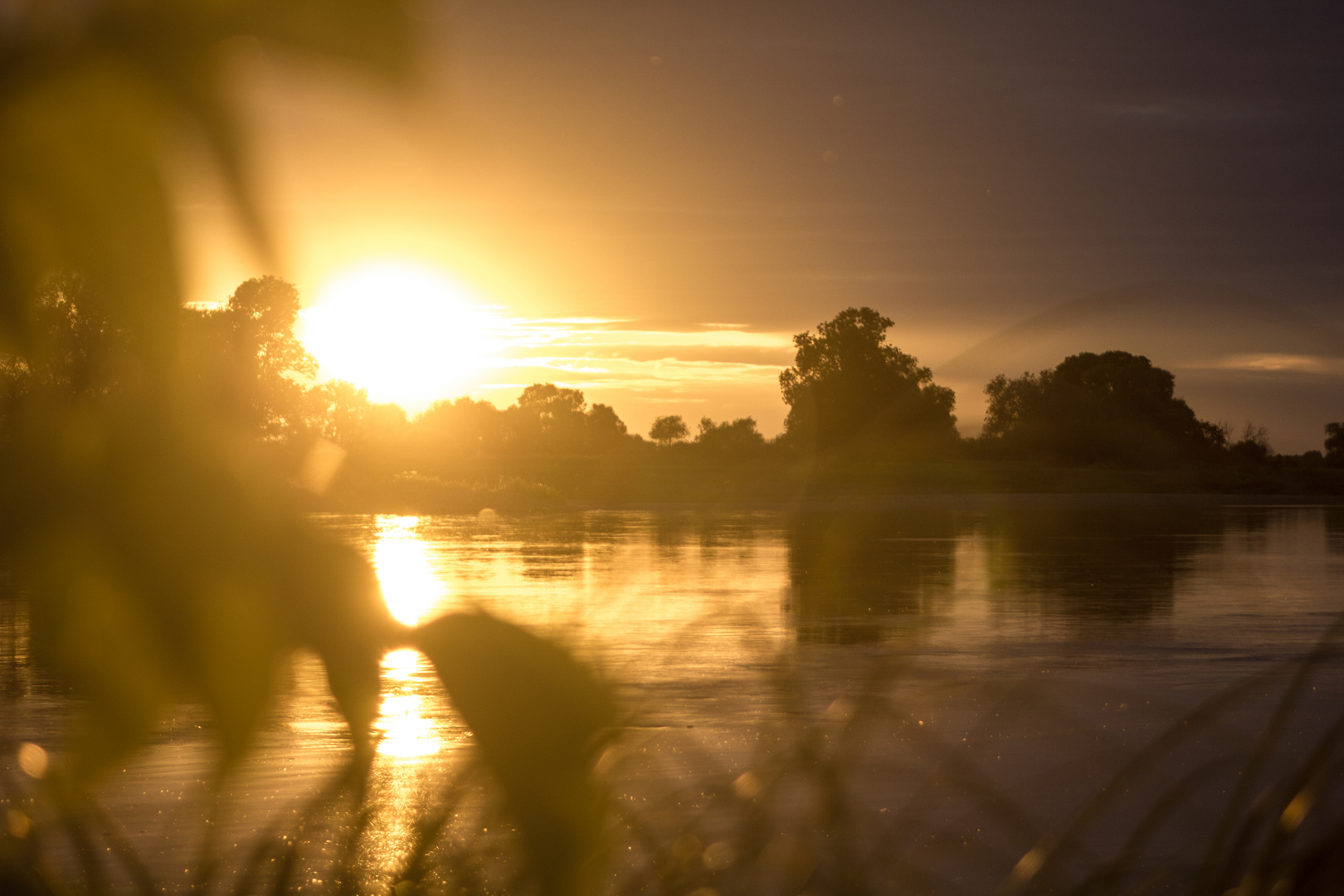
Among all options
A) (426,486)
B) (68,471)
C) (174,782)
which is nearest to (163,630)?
(68,471)

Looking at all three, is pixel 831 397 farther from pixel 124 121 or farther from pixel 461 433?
pixel 461 433

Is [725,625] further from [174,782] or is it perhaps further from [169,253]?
[169,253]

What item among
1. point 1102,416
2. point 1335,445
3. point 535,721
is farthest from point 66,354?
point 1335,445

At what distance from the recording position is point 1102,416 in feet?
4.50

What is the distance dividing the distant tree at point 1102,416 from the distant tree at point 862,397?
8 centimetres

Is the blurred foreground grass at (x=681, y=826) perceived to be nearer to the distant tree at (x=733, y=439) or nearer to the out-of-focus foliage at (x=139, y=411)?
the out-of-focus foliage at (x=139, y=411)

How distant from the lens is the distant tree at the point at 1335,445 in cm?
130

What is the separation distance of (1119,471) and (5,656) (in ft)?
26.1

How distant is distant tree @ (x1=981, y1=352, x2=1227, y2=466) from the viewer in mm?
1257

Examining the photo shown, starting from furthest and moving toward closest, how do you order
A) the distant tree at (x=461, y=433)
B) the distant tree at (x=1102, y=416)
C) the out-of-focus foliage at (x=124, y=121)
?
the distant tree at (x=461, y=433) → the distant tree at (x=1102, y=416) → the out-of-focus foliage at (x=124, y=121)

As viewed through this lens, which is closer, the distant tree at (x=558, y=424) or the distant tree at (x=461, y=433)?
the distant tree at (x=461, y=433)

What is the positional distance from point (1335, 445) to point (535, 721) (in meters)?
1.04

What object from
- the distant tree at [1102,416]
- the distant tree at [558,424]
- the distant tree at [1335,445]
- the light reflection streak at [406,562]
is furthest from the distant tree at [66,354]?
the distant tree at [558,424]

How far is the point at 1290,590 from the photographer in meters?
12.9
